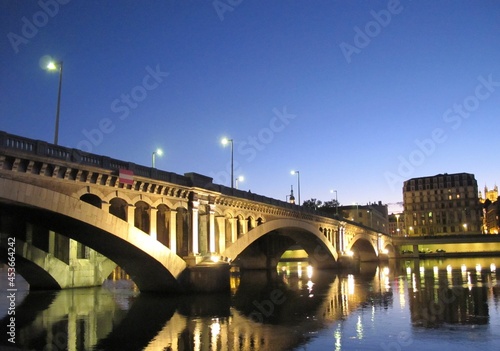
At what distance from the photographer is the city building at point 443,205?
541ft

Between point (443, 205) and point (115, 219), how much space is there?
6274 inches

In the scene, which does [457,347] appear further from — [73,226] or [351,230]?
[351,230]

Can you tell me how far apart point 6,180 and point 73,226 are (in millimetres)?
6437

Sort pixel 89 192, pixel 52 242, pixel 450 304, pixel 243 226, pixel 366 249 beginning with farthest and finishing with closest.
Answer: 1. pixel 366 249
2. pixel 243 226
3. pixel 52 242
4. pixel 89 192
5. pixel 450 304

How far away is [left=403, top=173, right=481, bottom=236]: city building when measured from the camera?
6486 inches

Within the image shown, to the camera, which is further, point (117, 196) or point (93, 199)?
point (117, 196)

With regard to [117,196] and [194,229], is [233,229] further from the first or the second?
[117,196]

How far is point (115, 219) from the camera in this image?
2820 cm

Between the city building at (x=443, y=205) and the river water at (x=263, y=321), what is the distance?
140386 millimetres

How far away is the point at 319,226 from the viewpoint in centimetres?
7012

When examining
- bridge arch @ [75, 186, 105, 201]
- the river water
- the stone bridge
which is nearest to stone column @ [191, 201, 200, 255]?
the stone bridge

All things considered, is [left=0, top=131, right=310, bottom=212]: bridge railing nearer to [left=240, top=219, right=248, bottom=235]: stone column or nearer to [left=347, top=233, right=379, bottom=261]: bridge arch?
[left=240, top=219, right=248, bottom=235]: stone column

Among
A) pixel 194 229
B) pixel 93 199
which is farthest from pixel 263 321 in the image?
pixel 194 229

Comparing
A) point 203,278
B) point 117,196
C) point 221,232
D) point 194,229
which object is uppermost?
point 117,196
